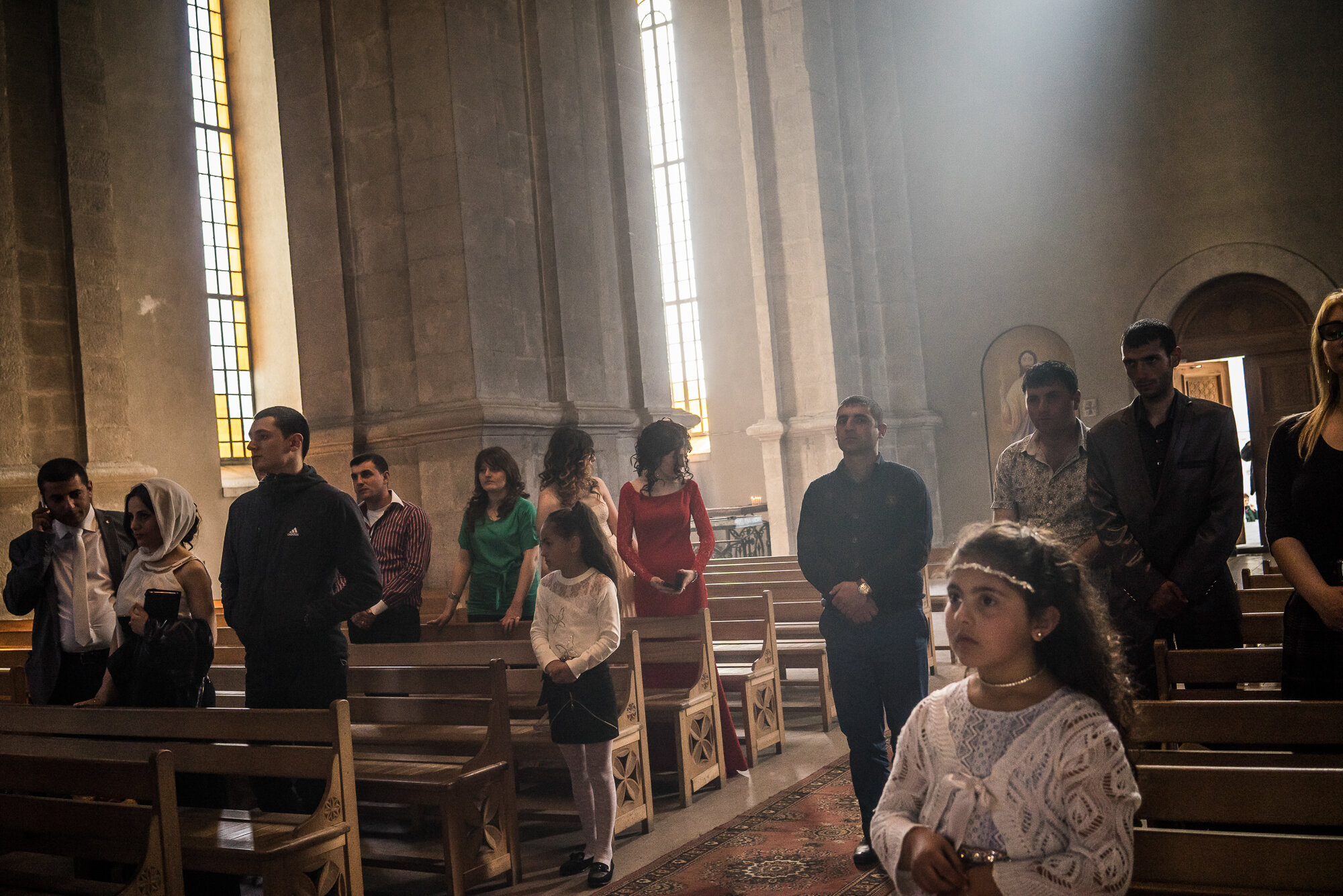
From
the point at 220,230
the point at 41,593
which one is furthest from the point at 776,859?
the point at 220,230

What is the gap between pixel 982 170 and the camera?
14039 millimetres

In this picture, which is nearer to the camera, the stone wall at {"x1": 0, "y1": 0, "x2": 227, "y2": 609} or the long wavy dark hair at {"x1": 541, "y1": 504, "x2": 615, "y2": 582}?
the long wavy dark hair at {"x1": 541, "y1": 504, "x2": 615, "y2": 582}

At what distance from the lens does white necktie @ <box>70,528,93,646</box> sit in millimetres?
4484

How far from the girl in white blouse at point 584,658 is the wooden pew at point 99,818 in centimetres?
143

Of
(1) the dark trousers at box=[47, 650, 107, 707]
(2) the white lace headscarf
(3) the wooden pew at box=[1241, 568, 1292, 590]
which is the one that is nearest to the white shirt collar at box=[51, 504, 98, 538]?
(1) the dark trousers at box=[47, 650, 107, 707]

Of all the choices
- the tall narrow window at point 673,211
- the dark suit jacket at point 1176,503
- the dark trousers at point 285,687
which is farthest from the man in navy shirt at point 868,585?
the tall narrow window at point 673,211

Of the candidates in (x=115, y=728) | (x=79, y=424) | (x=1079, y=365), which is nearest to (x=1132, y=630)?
(x=115, y=728)

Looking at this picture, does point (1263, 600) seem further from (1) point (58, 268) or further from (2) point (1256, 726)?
(1) point (58, 268)

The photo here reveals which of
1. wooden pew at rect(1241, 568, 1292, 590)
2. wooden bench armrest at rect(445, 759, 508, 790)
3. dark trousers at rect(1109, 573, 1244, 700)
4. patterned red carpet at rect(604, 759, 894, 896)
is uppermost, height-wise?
dark trousers at rect(1109, 573, 1244, 700)

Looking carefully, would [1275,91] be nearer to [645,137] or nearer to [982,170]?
[982,170]

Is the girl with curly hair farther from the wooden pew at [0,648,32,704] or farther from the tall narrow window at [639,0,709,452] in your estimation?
the tall narrow window at [639,0,709,452]

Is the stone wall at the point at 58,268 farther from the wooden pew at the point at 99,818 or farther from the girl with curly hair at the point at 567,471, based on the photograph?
the wooden pew at the point at 99,818

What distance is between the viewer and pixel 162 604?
375cm

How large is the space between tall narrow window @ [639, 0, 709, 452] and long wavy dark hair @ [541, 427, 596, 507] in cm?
1468
